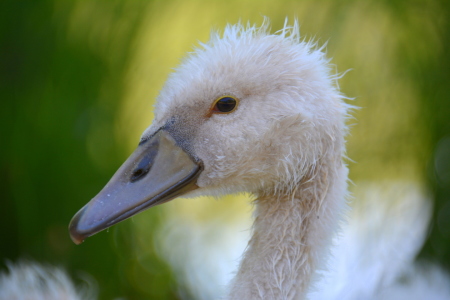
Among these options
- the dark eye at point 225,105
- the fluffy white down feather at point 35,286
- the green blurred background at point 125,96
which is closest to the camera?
the dark eye at point 225,105

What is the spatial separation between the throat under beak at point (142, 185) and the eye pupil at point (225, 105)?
0.58 feet

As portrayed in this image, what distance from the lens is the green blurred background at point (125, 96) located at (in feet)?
12.2

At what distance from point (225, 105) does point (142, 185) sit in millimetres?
360

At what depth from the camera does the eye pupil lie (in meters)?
1.77

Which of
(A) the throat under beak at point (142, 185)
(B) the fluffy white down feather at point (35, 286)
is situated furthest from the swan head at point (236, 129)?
(B) the fluffy white down feather at point (35, 286)

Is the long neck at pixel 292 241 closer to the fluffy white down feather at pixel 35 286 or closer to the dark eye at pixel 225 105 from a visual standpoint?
the dark eye at pixel 225 105

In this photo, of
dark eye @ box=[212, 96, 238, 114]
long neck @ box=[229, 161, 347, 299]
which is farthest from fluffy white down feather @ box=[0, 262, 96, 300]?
dark eye @ box=[212, 96, 238, 114]

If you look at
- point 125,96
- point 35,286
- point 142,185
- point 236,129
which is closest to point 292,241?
point 236,129

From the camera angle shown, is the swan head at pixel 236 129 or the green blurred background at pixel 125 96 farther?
the green blurred background at pixel 125 96

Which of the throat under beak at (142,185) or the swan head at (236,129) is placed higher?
the swan head at (236,129)

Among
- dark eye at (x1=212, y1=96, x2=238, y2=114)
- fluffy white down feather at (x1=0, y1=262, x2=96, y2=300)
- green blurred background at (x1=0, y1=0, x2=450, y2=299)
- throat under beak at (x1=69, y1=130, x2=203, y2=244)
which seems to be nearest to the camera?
throat under beak at (x1=69, y1=130, x2=203, y2=244)

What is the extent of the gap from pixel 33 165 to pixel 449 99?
2.81 m

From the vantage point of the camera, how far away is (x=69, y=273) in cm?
384

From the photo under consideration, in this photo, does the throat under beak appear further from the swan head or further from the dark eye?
the dark eye
